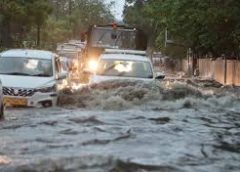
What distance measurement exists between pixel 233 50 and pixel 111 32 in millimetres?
15756

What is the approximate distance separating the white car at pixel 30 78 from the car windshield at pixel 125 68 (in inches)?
47.6

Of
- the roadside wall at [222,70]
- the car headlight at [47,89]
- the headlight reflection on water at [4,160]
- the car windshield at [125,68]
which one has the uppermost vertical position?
the car windshield at [125,68]

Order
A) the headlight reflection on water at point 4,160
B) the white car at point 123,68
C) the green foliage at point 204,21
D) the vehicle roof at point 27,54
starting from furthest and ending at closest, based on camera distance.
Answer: the green foliage at point 204,21
the white car at point 123,68
the vehicle roof at point 27,54
the headlight reflection on water at point 4,160

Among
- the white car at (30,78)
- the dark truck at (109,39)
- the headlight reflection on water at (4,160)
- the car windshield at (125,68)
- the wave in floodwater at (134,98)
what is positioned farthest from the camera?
the dark truck at (109,39)

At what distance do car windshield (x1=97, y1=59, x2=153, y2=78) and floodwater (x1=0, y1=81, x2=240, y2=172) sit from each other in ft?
2.38

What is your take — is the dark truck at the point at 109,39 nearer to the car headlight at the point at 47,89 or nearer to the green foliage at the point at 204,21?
the green foliage at the point at 204,21

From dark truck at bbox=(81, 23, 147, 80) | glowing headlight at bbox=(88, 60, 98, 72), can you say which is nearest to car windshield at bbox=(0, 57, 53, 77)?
glowing headlight at bbox=(88, 60, 98, 72)

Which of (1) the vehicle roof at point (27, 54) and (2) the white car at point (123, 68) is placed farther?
(2) the white car at point (123, 68)

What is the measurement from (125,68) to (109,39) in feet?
27.0

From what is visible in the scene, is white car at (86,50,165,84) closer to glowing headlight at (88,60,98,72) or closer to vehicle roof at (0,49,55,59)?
vehicle roof at (0,49,55,59)

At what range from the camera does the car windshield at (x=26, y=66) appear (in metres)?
19.8

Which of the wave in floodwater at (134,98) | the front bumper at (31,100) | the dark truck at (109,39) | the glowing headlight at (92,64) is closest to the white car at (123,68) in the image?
the wave in floodwater at (134,98)

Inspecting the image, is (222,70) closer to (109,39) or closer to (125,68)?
(109,39)

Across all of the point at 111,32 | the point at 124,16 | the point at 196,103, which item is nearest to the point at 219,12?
the point at 111,32
